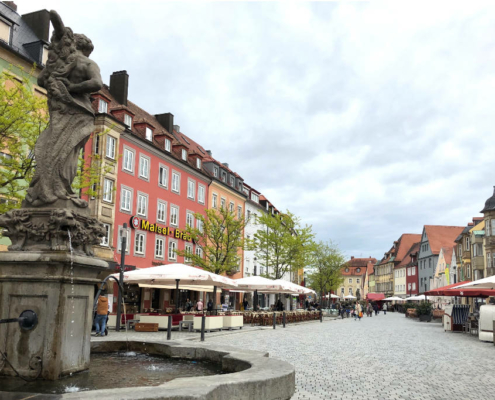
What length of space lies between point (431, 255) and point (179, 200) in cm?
5697

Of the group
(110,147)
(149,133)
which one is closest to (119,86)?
(149,133)

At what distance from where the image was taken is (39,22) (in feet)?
103

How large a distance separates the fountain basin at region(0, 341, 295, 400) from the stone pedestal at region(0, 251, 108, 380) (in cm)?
120

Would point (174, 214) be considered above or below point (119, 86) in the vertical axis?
below

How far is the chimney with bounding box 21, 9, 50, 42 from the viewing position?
31.4 metres

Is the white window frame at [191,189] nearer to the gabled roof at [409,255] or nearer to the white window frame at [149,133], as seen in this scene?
the white window frame at [149,133]

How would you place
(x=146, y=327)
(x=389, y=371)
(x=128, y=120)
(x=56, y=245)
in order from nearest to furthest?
(x=56, y=245) < (x=389, y=371) < (x=146, y=327) < (x=128, y=120)

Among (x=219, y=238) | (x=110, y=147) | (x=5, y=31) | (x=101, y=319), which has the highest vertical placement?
(x=5, y=31)

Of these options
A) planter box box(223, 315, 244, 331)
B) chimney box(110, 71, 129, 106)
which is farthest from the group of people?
chimney box(110, 71, 129, 106)

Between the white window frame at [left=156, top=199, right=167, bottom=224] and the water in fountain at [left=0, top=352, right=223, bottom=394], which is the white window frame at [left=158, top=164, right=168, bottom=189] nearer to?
the white window frame at [left=156, top=199, right=167, bottom=224]

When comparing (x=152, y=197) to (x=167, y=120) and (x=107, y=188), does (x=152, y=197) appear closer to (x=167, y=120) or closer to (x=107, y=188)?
(x=107, y=188)

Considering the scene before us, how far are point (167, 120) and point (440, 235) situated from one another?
59324 millimetres

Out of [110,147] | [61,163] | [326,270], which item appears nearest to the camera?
[61,163]

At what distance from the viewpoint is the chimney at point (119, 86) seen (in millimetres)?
39875
